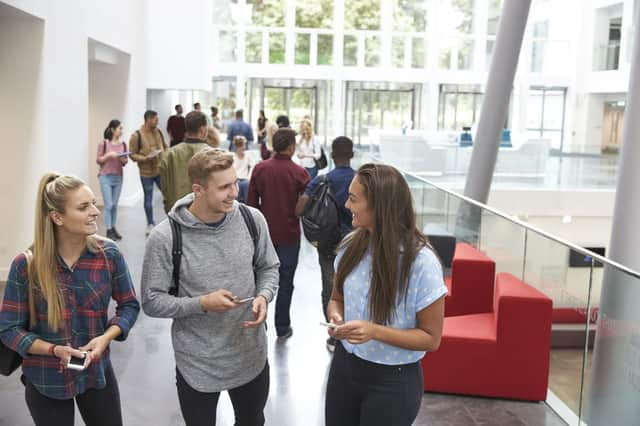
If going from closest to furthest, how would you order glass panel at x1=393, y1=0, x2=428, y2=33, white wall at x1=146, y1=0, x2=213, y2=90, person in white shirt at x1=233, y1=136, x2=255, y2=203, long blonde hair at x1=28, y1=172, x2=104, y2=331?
1. long blonde hair at x1=28, y1=172, x2=104, y2=331
2. person in white shirt at x1=233, y1=136, x2=255, y2=203
3. white wall at x1=146, y1=0, x2=213, y2=90
4. glass panel at x1=393, y1=0, x2=428, y2=33

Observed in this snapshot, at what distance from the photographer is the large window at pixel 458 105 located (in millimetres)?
30891

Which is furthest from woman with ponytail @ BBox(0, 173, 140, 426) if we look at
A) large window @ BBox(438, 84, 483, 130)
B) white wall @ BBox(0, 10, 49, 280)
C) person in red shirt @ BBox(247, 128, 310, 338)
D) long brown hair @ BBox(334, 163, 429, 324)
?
large window @ BBox(438, 84, 483, 130)

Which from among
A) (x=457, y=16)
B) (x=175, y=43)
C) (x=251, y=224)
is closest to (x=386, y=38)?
(x=457, y=16)

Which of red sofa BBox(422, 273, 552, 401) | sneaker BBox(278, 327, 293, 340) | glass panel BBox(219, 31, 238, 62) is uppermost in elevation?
glass panel BBox(219, 31, 238, 62)

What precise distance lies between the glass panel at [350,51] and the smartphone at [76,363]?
28077 millimetres

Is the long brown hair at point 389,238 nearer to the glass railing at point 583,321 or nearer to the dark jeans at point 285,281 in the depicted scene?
the glass railing at point 583,321

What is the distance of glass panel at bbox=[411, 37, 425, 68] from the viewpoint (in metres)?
30.5

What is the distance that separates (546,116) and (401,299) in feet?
108

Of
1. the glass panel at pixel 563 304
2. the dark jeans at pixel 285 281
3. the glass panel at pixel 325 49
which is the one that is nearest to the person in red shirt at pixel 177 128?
the dark jeans at pixel 285 281

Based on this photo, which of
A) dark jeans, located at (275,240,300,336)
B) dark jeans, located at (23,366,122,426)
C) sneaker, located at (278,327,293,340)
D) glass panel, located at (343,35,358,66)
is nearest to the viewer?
dark jeans, located at (23,366,122,426)

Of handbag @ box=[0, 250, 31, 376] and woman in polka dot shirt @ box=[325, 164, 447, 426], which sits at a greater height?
woman in polka dot shirt @ box=[325, 164, 447, 426]

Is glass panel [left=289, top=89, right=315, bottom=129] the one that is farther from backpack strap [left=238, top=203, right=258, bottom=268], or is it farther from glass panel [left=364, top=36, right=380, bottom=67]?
backpack strap [left=238, top=203, right=258, bottom=268]

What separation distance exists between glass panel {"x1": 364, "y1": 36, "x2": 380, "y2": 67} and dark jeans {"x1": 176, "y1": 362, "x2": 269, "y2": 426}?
1093 inches

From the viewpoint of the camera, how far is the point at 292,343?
6.65 metres
